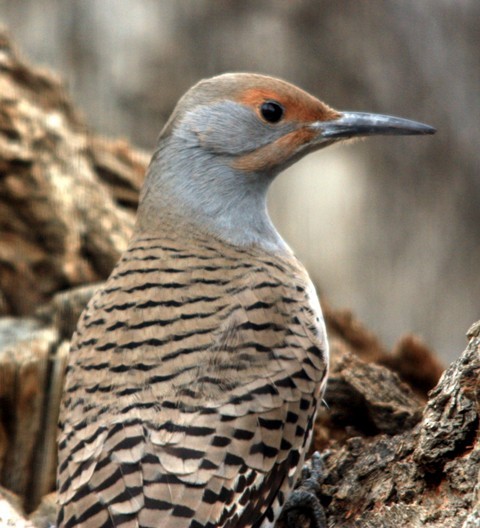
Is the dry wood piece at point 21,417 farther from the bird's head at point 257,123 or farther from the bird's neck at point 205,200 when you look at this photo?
the bird's head at point 257,123

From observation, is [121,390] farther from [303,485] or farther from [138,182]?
[138,182]

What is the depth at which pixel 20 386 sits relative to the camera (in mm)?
4910

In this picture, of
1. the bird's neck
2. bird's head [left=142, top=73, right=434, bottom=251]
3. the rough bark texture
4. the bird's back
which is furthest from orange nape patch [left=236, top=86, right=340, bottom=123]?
the rough bark texture

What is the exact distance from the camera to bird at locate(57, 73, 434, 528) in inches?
130

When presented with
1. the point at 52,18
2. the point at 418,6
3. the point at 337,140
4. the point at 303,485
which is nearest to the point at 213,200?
the point at 337,140

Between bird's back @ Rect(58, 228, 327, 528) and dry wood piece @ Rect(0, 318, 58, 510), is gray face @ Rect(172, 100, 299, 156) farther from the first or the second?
dry wood piece @ Rect(0, 318, 58, 510)

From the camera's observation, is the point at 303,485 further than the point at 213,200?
No

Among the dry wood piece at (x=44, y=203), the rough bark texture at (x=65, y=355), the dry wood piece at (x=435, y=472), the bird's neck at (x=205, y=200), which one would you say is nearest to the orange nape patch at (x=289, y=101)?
the bird's neck at (x=205, y=200)

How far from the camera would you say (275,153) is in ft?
14.7

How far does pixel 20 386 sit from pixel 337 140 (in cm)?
180

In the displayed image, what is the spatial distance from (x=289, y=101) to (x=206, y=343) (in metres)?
1.30

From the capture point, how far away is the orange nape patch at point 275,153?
14.7ft

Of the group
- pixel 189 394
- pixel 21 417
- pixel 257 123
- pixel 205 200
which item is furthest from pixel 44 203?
pixel 189 394

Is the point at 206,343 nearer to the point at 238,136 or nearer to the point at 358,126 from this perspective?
the point at 238,136
